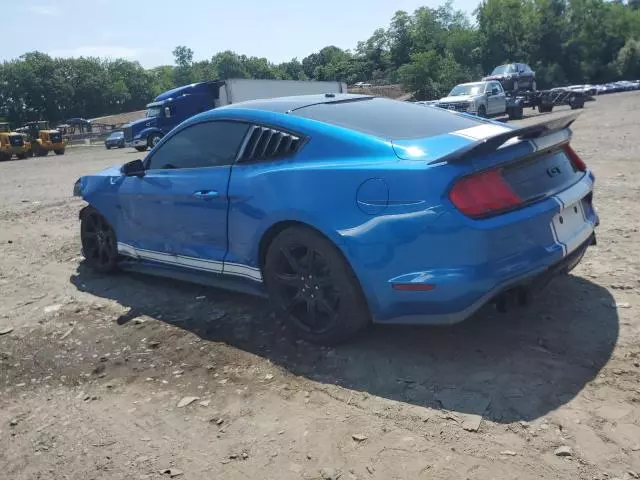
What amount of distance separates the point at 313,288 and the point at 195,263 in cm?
121

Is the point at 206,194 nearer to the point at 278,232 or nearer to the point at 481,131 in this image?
the point at 278,232

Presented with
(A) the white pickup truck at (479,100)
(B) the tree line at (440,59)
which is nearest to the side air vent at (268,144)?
(A) the white pickup truck at (479,100)

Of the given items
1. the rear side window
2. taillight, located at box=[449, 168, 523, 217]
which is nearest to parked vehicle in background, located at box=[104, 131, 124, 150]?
the rear side window

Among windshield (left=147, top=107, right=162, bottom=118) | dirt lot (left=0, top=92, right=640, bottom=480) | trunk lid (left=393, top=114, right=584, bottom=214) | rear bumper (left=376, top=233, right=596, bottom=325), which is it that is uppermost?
windshield (left=147, top=107, right=162, bottom=118)

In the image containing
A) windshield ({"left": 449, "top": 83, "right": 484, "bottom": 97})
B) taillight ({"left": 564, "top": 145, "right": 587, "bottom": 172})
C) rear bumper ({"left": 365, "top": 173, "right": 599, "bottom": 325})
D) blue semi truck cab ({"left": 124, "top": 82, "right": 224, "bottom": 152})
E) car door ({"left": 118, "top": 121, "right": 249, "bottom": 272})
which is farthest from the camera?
blue semi truck cab ({"left": 124, "top": 82, "right": 224, "bottom": 152})

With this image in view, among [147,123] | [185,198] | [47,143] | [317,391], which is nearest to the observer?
[317,391]

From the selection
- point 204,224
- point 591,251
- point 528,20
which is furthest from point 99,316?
point 528,20

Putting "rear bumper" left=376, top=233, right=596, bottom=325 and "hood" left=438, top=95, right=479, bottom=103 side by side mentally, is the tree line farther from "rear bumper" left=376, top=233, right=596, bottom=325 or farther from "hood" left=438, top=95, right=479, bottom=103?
"rear bumper" left=376, top=233, right=596, bottom=325

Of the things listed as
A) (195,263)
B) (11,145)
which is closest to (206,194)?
(195,263)

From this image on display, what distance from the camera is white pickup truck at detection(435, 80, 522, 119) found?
919 inches

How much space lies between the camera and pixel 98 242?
18.7 feet

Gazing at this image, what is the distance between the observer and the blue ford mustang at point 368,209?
3141 mm

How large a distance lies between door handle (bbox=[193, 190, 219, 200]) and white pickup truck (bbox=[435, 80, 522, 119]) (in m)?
19.8

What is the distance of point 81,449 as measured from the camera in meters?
2.94
